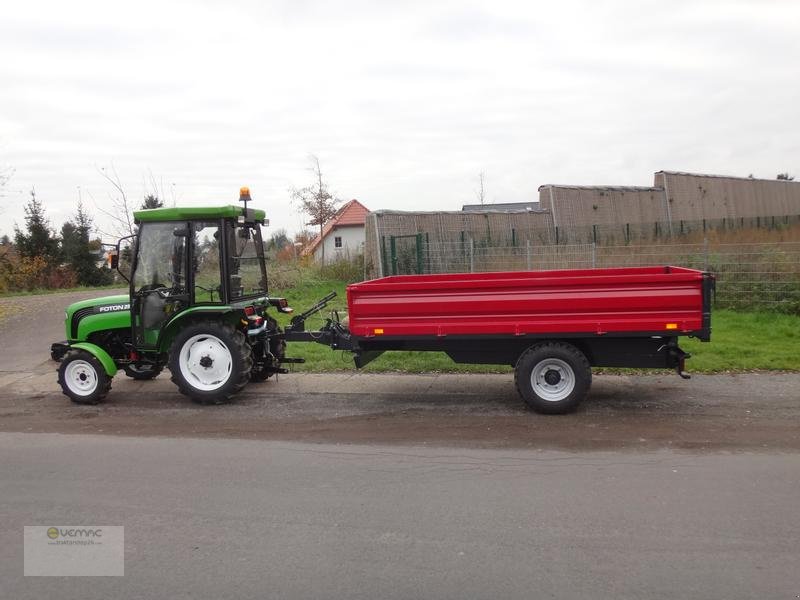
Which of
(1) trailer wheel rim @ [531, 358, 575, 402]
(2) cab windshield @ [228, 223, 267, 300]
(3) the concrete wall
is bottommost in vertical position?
(1) trailer wheel rim @ [531, 358, 575, 402]

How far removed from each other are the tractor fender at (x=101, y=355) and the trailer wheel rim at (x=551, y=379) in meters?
4.97

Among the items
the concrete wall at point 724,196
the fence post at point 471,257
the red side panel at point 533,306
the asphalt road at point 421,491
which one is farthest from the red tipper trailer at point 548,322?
the concrete wall at point 724,196

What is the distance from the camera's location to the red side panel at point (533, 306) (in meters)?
6.98

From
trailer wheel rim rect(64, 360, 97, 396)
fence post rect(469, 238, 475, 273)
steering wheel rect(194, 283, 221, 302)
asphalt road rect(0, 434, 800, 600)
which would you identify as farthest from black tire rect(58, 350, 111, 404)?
fence post rect(469, 238, 475, 273)

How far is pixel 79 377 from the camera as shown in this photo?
8234 millimetres

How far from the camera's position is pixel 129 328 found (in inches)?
336

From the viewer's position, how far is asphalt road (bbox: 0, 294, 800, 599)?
376 cm

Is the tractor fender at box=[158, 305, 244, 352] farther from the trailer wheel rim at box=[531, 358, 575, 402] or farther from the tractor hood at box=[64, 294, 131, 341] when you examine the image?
the trailer wheel rim at box=[531, 358, 575, 402]

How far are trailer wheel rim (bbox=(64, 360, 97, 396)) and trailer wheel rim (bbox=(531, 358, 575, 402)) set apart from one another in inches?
206

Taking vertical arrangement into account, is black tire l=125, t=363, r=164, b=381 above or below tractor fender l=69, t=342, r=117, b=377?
below

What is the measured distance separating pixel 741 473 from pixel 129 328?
695 centimetres

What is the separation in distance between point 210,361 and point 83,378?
161cm

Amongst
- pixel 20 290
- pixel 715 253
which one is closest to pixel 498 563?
pixel 715 253

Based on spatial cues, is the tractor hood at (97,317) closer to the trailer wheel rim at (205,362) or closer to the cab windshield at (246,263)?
the trailer wheel rim at (205,362)
